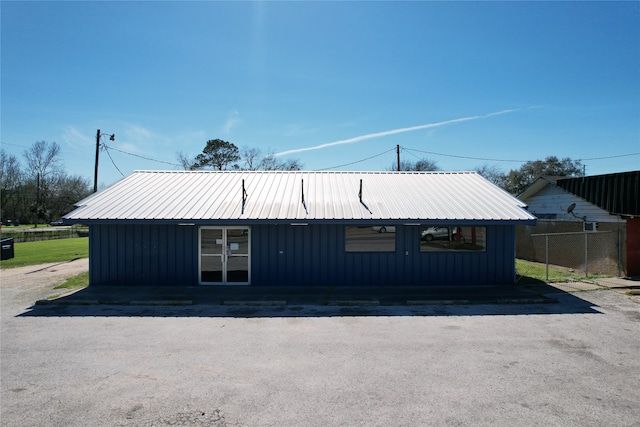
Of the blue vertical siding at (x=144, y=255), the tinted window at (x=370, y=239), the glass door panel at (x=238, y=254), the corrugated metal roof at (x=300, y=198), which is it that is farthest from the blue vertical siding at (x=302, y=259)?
the corrugated metal roof at (x=300, y=198)

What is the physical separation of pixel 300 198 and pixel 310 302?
4.63 meters

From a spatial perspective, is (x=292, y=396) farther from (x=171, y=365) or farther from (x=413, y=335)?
(x=413, y=335)

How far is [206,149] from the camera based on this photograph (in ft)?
161

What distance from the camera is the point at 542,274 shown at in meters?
16.3

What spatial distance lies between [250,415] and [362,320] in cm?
507

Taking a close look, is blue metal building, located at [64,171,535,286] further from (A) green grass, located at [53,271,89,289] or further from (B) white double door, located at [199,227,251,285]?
(A) green grass, located at [53,271,89,289]

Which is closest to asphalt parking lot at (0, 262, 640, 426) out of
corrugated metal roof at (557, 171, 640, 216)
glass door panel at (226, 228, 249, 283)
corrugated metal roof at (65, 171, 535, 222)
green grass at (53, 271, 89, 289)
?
glass door panel at (226, 228, 249, 283)

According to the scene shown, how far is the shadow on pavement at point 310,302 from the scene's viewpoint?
10609 millimetres

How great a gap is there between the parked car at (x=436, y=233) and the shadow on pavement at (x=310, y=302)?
5.87 ft

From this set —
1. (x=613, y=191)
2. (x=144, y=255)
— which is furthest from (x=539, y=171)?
(x=144, y=255)

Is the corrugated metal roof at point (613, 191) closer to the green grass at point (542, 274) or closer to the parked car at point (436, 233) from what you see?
the green grass at point (542, 274)

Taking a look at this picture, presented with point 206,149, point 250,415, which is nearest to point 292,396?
point 250,415

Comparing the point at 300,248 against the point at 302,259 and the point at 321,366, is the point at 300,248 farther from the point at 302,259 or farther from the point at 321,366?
the point at 321,366

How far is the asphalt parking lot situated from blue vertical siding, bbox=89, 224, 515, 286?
297cm
